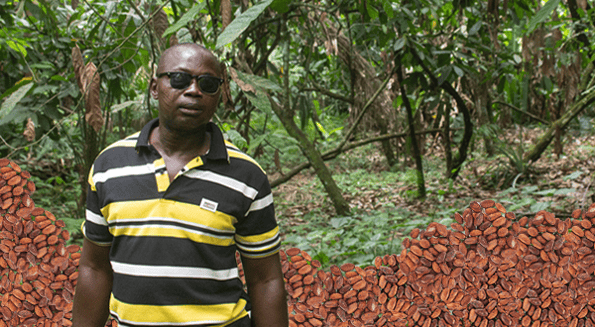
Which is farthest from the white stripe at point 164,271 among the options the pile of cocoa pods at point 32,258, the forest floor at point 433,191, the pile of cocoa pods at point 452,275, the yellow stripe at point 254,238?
the forest floor at point 433,191

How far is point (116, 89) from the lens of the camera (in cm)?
239

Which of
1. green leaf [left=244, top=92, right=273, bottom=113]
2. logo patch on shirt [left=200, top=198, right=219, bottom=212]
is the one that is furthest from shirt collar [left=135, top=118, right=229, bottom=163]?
green leaf [left=244, top=92, right=273, bottom=113]

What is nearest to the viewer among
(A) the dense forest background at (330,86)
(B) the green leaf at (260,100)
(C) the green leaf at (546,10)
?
(C) the green leaf at (546,10)

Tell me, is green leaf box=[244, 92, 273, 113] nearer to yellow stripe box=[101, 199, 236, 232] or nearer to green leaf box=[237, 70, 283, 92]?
green leaf box=[237, 70, 283, 92]

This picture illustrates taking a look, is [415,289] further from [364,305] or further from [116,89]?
[116,89]

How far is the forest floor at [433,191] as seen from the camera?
3.46m

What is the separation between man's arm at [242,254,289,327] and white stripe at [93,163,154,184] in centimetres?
34

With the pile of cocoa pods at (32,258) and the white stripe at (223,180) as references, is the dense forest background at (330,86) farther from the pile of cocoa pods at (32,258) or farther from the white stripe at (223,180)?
the white stripe at (223,180)

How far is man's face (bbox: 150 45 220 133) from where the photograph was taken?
1040 millimetres

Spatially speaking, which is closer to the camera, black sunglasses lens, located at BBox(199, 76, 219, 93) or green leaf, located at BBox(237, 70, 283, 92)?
black sunglasses lens, located at BBox(199, 76, 219, 93)

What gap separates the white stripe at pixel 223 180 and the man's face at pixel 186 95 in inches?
4.4

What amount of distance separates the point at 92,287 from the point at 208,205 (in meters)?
0.41

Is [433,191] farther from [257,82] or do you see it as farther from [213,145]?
[213,145]

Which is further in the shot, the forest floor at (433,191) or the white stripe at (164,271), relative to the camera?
the forest floor at (433,191)
